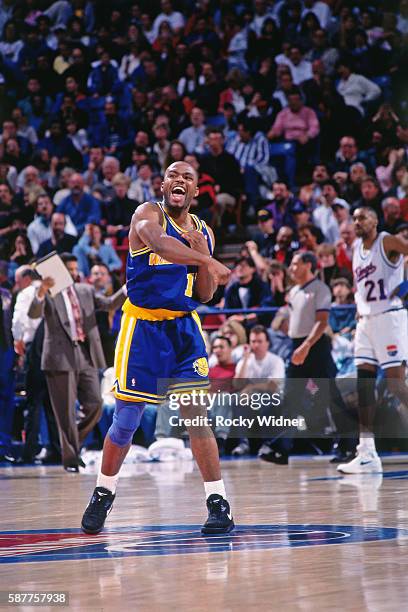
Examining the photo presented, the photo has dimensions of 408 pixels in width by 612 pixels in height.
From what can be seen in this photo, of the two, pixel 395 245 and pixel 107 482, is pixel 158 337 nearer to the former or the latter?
pixel 107 482

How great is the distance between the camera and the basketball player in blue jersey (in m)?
5.33

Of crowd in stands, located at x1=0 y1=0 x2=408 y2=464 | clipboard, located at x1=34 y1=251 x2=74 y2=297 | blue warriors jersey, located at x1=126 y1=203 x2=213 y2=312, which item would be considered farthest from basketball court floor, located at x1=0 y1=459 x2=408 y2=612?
crowd in stands, located at x1=0 y1=0 x2=408 y2=464

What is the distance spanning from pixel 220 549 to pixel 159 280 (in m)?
1.32

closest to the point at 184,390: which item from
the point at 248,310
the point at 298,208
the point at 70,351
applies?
the point at 70,351

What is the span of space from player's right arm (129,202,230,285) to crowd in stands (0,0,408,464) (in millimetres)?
5593

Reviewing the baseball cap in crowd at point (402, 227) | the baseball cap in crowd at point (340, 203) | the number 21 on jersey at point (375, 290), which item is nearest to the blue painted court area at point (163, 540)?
the number 21 on jersey at point (375, 290)

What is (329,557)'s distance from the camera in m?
4.32

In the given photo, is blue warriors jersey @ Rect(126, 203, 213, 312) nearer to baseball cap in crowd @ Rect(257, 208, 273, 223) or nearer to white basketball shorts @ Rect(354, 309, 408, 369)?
white basketball shorts @ Rect(354, 309, 408, 369)

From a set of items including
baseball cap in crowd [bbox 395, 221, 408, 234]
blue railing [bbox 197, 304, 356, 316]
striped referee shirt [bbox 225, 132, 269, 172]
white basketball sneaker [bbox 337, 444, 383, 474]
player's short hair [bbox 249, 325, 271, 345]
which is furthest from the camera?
striped referee shirt [bbox 225, 132, 269, 172]

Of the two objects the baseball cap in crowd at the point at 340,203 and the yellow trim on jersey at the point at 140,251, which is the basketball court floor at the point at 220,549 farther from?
the baseball cap in crowd at the point at 340,203

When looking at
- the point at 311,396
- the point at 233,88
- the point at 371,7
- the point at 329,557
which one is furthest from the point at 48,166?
the point at 329,557

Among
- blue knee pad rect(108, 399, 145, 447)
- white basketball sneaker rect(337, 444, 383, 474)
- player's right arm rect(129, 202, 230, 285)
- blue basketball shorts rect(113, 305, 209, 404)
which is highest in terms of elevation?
player's right arm rect(129, 202, 230, 285)

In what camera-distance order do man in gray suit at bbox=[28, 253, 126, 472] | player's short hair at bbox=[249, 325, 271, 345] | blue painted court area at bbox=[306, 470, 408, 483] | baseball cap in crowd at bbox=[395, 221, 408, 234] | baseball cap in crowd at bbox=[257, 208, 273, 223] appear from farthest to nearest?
baseball cap in crowd at bbox=[257, 208, 273, 223] → baseball cap in crowd at bbox=[395, 221, 408, 234] → player's short hair at bbox=[249, 325, 271, 345] → man in gray suit at bbox=[28, 253, 126, 472] → blue painted court area at bbox=[306, 470, 408, 483]

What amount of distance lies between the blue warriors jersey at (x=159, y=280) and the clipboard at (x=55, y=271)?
14.1 ft
